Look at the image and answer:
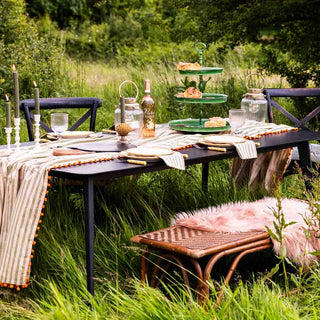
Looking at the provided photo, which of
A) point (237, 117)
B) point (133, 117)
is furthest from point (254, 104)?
point (133, 117)

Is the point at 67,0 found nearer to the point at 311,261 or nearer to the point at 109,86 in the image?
the point at 109,86

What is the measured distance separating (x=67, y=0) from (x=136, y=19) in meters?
1.77

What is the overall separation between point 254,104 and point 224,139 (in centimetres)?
86

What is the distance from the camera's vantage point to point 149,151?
3320mm

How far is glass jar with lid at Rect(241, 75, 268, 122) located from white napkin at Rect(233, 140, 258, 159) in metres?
0.72

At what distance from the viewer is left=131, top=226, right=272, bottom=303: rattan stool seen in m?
2.88

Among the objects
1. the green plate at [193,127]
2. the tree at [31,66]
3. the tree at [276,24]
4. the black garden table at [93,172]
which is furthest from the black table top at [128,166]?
the tree at [31,66]

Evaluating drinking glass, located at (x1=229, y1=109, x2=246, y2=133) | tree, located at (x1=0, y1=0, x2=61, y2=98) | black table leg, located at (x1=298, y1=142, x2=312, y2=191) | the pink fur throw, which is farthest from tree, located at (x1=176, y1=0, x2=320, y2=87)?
the pink fur throw

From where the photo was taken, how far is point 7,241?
10.1 feet

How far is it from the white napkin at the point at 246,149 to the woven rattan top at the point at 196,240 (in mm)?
568

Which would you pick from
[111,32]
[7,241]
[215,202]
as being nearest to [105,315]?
[7,241]

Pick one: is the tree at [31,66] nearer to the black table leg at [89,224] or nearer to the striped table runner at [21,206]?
the striped table runner at [21,206]

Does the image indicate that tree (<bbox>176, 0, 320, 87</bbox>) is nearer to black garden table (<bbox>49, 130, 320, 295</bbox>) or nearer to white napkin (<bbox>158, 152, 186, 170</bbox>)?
black garden table (<bbox>49, 130, 320, 295</bbox>)

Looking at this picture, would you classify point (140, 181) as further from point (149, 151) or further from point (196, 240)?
point (196, 240)
